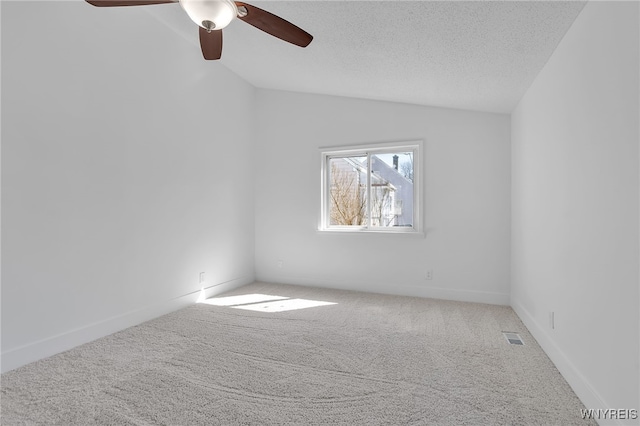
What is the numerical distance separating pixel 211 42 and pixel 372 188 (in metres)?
2.71

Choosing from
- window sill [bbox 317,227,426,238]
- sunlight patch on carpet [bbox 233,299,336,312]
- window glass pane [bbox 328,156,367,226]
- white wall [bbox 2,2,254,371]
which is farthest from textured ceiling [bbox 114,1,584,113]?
sunlight patch on carpet [bbox 233,299,336,312]

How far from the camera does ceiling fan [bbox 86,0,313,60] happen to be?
4.96 ft

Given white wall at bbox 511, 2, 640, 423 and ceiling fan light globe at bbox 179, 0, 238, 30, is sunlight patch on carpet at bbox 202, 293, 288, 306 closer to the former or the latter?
white wall at bbox 511, 2, 640, 423

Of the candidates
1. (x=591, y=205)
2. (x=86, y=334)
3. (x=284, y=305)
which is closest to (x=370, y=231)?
(x=284, y=305)

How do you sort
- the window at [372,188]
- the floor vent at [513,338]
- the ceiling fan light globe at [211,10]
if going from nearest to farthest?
the ceiling fan light globe at [211,10], the floor vent at [513,338], the window at [372,188]

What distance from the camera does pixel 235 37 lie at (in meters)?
3.02

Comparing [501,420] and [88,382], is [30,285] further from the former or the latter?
[501,420]

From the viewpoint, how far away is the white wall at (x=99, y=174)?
211cm

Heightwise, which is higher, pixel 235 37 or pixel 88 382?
pixel 235 37

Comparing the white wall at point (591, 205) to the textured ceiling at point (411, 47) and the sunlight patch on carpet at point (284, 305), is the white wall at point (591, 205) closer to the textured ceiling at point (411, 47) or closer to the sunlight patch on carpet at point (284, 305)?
the textured ceiling at point (411, 47)

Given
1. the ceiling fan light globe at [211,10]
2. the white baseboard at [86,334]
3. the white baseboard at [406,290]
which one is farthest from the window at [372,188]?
the ceiling fan light globe at [211,10]

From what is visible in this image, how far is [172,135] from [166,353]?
6.97 feet

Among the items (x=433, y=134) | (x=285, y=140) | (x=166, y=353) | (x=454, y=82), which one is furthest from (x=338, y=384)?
(x=285, y=140)

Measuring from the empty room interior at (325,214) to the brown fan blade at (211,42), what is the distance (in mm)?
18
